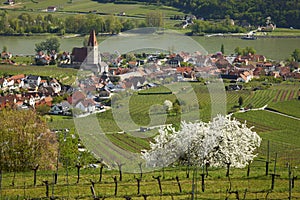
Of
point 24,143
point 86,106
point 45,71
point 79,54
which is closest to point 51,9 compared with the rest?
point 79,54

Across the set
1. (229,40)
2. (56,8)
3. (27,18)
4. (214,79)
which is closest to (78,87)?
(214,79)

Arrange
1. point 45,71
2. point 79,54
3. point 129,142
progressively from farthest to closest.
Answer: point 79,54 < point 45,71 < point 129,142

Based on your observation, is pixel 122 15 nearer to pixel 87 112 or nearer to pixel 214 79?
pixel 214 79

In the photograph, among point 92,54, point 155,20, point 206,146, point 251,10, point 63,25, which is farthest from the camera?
point 251,10

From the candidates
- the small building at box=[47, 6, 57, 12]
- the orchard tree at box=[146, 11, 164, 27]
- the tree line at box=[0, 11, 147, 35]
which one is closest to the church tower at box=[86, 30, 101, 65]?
the tree line at box=[0, 11, 147, 35]

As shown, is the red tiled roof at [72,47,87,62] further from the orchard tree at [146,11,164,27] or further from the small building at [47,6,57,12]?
the small building at [47,6,57,12]

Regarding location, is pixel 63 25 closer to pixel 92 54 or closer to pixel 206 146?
pixel 92 54

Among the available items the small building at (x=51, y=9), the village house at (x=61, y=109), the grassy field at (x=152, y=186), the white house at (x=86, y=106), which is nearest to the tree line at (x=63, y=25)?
the small building at (x=51, y=9)
